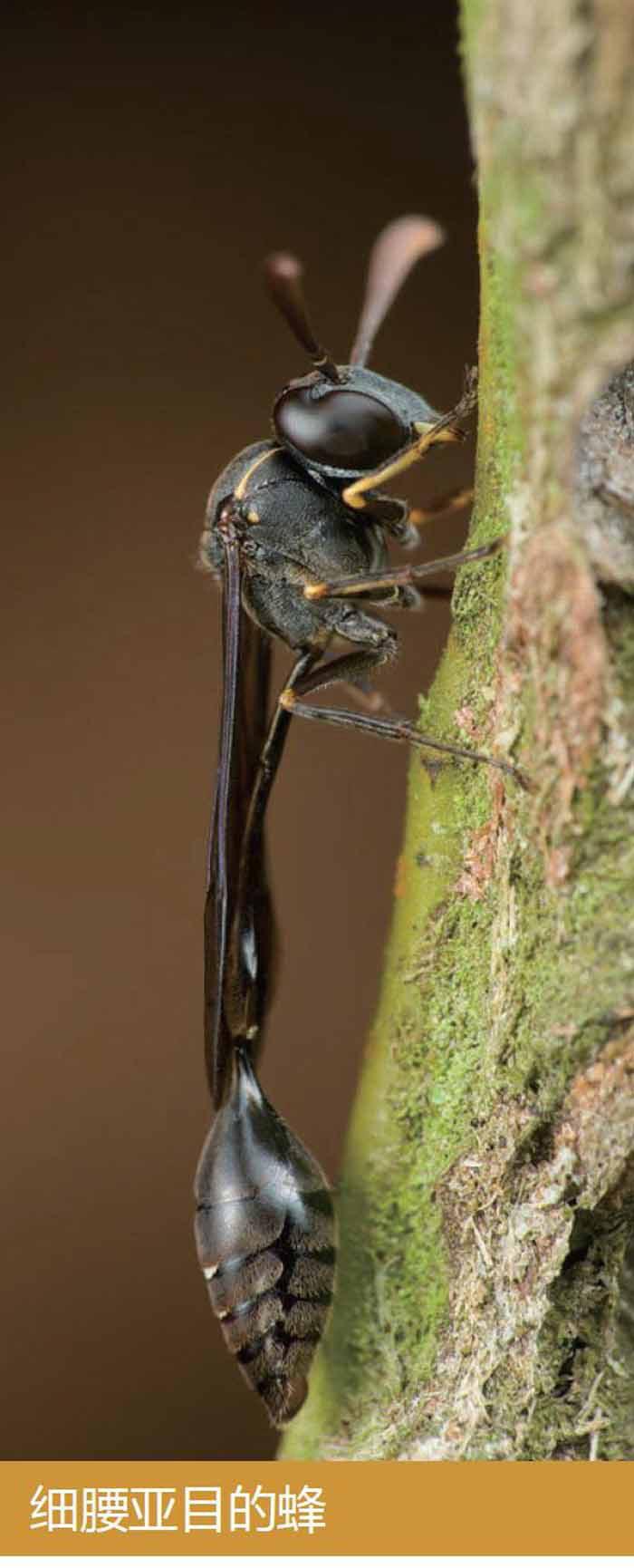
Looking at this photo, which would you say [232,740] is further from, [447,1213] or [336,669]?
[447,1213]

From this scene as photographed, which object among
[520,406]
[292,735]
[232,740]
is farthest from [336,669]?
[292,735]

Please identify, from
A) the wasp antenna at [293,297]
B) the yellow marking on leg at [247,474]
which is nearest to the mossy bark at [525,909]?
the wasp antenna at [293,297]

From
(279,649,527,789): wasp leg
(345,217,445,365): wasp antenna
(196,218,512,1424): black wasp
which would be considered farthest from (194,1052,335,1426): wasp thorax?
(345,217,445,365): wasp antenna

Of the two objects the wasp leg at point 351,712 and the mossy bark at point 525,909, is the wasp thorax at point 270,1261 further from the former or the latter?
the wasp leg at point 351,712

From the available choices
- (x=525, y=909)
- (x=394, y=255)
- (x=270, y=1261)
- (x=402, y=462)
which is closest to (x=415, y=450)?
(x=402, y=462)

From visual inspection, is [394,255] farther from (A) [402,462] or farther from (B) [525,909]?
(B) [525,909]
